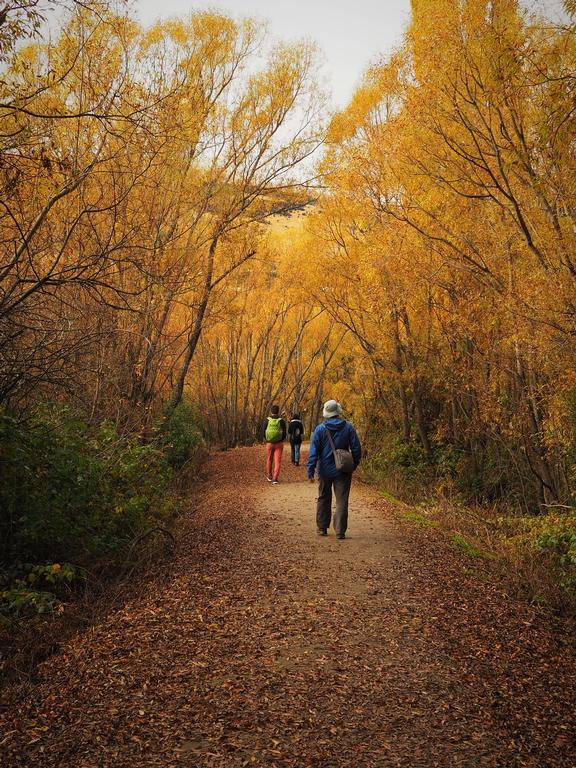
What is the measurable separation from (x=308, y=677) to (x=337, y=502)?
450 centimetres

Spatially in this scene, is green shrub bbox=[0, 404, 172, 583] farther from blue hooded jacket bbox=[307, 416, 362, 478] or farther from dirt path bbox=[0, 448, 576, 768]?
blue hooded jacket bbox=[307, 416, 362, 478]

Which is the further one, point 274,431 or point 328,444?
point 274,431

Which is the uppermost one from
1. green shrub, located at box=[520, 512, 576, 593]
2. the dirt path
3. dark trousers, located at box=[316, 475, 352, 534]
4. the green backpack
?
the green backpack

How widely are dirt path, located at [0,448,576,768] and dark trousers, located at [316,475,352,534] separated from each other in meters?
1.36

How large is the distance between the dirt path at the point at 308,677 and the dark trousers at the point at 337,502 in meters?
1.36

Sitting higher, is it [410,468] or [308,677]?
[410,468]

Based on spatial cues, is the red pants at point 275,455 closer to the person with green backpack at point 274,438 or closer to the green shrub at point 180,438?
the person with green backpack at point 274,438

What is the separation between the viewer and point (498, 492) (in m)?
15.8

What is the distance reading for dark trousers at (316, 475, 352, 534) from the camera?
838 centimetres

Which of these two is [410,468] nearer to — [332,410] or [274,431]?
[274,431]

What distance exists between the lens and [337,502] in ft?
28.0

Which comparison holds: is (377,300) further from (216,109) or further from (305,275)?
(305,275)

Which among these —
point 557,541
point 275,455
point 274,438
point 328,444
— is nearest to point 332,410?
point 328,444

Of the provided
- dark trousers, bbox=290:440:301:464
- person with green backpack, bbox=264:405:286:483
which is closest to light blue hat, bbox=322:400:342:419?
person with green backpack, bbox=264:405:286:483
